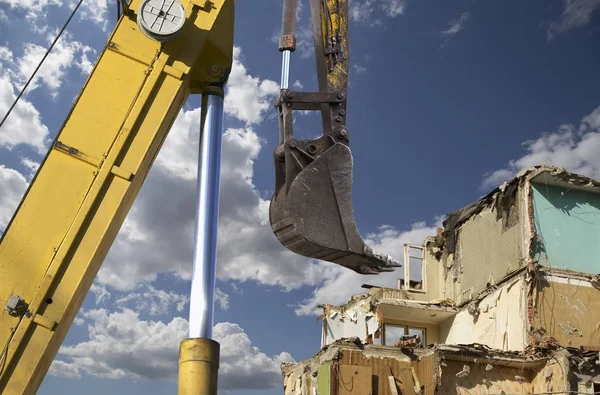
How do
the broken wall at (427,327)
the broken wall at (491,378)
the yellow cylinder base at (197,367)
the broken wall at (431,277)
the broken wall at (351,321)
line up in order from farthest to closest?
1. the broken wall at (431,277)
2. the broken wall at (427,327)
3. the broken wall at (351,321)
4. the broken wall at (491,378)
5. the yellow cylinder base at (197,367)

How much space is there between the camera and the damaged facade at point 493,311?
1700 cm

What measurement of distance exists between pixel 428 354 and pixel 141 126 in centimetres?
1330

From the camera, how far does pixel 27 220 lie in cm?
530

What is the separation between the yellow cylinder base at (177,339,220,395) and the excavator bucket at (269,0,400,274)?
1.38 meters

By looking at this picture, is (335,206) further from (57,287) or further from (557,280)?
(557,280)

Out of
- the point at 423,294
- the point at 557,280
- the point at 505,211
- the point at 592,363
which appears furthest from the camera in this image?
the point at 423,294

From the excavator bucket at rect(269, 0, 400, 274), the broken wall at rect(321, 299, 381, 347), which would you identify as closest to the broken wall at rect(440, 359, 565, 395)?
the broken wall at rect(321, 299, 381, 347)

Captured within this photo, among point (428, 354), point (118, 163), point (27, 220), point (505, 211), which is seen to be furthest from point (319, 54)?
point (505, 211)

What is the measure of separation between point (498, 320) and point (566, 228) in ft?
10.7

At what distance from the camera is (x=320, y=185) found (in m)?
5.85

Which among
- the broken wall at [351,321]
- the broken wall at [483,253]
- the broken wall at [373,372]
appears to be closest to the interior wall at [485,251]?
the broken wall at [483,253]

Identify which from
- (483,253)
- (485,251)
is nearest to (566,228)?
(485,251)

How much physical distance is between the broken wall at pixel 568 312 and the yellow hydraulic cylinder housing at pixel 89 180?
14.7m

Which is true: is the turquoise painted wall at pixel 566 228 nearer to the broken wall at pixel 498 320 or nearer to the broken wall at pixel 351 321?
the broken wall at pixel 498 320
